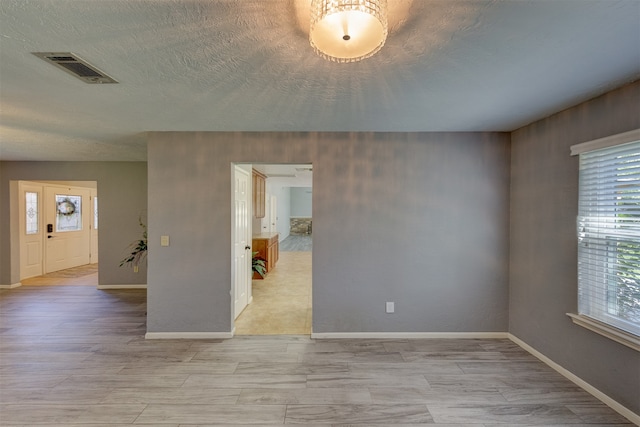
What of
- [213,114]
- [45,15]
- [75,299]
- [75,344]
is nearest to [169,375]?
[75,344]

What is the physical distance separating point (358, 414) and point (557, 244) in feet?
7.64

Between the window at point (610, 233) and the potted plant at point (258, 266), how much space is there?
15.9 ft

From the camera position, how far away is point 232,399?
240 centimetres

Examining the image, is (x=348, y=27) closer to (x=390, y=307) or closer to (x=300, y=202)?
(x=390, y=307)

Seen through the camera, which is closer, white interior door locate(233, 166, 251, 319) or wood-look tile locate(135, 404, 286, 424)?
wood-look tile locate(135, 404, 286, 424)

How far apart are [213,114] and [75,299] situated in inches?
169

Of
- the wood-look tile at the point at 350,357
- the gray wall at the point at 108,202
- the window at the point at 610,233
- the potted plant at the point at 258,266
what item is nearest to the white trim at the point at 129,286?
the gray wall at the point at 108,202

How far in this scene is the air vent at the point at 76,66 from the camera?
1786 millimetres

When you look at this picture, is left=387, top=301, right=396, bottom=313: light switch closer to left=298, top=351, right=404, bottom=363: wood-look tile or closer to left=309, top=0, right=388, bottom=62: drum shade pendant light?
left=298, top=351, right=404, bottom=363: wood-look tile

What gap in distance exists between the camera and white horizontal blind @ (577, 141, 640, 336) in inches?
86.0

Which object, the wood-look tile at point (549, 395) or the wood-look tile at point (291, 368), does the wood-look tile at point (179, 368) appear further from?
the wood-look tile at point (549, 395)

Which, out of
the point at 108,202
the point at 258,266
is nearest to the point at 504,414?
the point at 258,266

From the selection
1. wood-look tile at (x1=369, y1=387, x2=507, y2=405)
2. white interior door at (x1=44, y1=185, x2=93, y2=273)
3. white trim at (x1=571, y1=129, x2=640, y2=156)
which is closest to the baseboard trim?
wood-look tile at (x1=369, y1=387, x2=507, y2=405)

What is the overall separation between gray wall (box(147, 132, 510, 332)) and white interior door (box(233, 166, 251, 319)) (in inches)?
19.6
